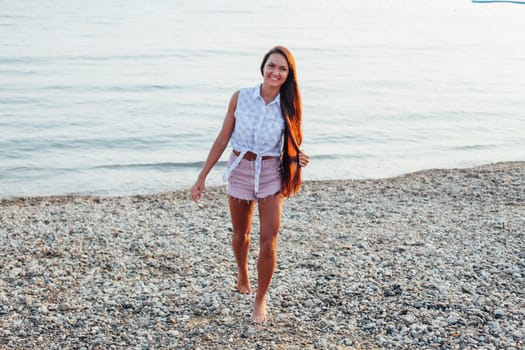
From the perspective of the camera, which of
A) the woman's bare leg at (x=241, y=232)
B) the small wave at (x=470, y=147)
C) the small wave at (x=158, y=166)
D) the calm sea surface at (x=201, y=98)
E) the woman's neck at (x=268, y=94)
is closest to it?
the woman's neck at (x=268, y=94)

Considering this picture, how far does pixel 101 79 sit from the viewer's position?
93.5 feet

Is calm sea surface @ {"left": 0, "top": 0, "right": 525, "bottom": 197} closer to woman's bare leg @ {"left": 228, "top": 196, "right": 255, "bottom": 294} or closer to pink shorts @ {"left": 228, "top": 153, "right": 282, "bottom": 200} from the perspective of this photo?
woman's bare leg @ {"left": 228, "top": 196, "right": 255, "bottom": 294}

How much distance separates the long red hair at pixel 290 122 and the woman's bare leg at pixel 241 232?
43 centimetres

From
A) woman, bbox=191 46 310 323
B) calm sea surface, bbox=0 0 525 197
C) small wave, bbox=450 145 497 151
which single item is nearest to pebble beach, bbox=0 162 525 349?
woman, bbox=191 46 310 323

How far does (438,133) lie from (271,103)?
1673cm

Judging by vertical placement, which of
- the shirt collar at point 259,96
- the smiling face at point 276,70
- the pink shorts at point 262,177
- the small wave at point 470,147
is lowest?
the small wave at point 470,147

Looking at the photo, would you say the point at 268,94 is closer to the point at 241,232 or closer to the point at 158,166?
the point at 241,232

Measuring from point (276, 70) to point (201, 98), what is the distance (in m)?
20.1

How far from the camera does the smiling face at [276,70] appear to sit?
18.5 ft

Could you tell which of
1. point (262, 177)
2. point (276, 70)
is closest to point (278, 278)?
point (262, 177)

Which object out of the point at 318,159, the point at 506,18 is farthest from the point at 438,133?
the point at 506,18

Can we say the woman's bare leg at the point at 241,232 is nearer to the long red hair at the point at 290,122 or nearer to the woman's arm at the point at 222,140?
the woman's arm at the point at 222,140

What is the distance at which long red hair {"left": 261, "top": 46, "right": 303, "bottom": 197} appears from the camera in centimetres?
570

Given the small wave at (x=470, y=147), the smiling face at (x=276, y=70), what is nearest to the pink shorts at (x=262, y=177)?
the smiling face at (x=276, y=70)
